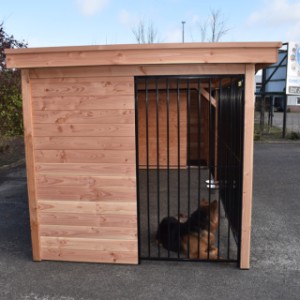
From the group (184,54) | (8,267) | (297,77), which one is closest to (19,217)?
(8,267)

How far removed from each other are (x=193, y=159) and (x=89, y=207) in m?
6.59

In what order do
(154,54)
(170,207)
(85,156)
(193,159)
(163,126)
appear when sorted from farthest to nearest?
(193,159) → (163,126) → (170,207) → (85,156) → (154,54)

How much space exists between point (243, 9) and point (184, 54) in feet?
42.6

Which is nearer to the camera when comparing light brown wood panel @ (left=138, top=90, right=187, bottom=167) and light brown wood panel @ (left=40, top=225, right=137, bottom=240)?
light brown wood panel @ (left=40, top=225, right=137, bottom=240)

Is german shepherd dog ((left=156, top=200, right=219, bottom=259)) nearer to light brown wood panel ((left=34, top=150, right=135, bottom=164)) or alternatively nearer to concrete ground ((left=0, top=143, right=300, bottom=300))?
concrete ground ((left=0, top=143, right=300, bottom=300))

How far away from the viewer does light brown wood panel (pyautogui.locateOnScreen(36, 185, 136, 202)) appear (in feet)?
11.7

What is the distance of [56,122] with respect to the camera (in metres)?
3.54

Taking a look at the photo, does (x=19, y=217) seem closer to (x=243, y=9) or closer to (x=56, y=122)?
(x=56, y=122)

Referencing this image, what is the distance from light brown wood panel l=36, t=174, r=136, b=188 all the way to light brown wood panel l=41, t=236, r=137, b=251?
0.60 m

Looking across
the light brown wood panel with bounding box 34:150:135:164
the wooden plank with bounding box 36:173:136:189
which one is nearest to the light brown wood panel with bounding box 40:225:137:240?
the wooden plank with bounding box 36:173:136:189

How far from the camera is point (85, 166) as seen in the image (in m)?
3.57

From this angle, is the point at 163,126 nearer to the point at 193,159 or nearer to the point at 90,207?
the point at 193,159

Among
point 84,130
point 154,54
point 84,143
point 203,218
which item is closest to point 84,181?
point 84,143

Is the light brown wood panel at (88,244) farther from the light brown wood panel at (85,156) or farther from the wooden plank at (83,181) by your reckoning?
the light brown wood panel at (85,156)
